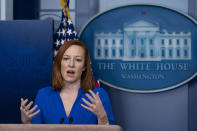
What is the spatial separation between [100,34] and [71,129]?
1656 mm

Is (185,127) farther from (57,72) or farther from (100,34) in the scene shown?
(57,72)

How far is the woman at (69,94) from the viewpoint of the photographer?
4.45 ft

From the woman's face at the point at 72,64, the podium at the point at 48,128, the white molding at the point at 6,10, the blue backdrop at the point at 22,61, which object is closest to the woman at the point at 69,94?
the woman's face at the point at 72,64

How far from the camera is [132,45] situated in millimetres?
2164

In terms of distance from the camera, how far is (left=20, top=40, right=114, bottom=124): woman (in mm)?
1357

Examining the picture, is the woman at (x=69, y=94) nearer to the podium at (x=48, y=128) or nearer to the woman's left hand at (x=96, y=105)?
the woman's left hand at (x=96, y=105)

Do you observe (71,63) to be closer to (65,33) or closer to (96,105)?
(96,105)

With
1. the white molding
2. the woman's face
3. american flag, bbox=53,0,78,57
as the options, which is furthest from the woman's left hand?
the white molding

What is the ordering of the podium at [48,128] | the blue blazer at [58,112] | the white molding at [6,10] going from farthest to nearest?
1. the white molding at [6,10]
2. the blue blazer at [58,112]
3. the podium at [48,128]

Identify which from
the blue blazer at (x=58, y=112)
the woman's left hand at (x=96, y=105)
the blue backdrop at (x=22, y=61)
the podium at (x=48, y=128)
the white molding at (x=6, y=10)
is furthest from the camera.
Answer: the white molding at (x=6, y=10)

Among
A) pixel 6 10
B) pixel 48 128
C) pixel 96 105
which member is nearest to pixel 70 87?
pixel 96 105

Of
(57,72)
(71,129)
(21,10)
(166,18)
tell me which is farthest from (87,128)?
(21,10)

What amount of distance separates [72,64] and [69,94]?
188 millimetres

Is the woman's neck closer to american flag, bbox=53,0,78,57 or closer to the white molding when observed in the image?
american flag, bbox=53,0,78,57
